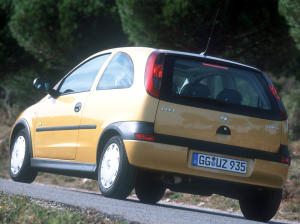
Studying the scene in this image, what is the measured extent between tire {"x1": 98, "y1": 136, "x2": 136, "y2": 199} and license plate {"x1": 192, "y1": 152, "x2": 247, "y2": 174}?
63 cm

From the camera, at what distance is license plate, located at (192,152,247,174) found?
22.7 ft

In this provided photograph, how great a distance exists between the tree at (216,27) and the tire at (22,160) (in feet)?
22.4

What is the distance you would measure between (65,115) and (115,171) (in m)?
1.48

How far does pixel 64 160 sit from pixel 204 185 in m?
1.90

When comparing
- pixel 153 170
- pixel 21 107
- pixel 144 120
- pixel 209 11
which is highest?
pixel 209 11

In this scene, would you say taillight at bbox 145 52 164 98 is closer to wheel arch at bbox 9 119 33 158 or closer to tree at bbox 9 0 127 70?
wheel arch at bbox 9 119 33 158

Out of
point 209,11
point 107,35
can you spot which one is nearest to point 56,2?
point 107,35

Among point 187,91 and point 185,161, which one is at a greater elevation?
point 187,91

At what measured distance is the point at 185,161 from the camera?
22.5ft

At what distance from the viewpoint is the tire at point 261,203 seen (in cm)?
749

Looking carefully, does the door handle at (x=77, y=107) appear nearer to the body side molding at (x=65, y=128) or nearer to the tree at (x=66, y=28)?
the body side molding at (x=65, y=128)

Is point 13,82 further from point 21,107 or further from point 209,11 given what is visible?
point 209,11

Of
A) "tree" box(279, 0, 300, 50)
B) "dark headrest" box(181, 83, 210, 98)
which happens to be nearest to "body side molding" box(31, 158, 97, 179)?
"dark headrest" box(181, 83, 210, 98)

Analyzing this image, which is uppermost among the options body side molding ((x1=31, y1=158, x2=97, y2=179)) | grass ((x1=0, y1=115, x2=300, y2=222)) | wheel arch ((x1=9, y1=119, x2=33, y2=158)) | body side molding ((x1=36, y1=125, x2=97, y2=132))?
body side molding ((x1=36, y1=125, x2=97, y2=132))
